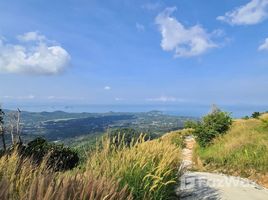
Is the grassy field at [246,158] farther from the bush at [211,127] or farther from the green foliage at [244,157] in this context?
the bush at [211,127]

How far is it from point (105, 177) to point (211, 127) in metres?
17.8

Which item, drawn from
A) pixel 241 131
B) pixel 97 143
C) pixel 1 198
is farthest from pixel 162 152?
pixel 241 131

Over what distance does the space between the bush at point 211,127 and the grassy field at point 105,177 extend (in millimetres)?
13060

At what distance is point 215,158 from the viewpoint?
15156mm

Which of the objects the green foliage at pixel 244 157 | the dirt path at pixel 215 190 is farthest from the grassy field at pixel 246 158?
the dirt path at pixel 215 190

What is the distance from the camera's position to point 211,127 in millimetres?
21859

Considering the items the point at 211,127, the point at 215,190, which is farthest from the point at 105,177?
the point at 211,127

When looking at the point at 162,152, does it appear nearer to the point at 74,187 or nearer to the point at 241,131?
the point at 74,187

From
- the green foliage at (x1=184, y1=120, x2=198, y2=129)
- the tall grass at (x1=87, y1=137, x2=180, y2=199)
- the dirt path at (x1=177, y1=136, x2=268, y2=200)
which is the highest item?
the green foliage at (x1=184, y1=120, x2=198, y2=129)

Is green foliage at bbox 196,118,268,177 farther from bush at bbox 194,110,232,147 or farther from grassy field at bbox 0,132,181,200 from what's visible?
grassy field at bbox 0,132,181,200

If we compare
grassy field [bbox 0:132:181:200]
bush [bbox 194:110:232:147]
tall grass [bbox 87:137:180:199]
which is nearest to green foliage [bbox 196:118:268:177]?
bush [bbox 194:110:232:147]

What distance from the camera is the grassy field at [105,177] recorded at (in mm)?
3971

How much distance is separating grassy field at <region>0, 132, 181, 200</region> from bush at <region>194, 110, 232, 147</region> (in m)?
13.1

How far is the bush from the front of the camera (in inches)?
837
